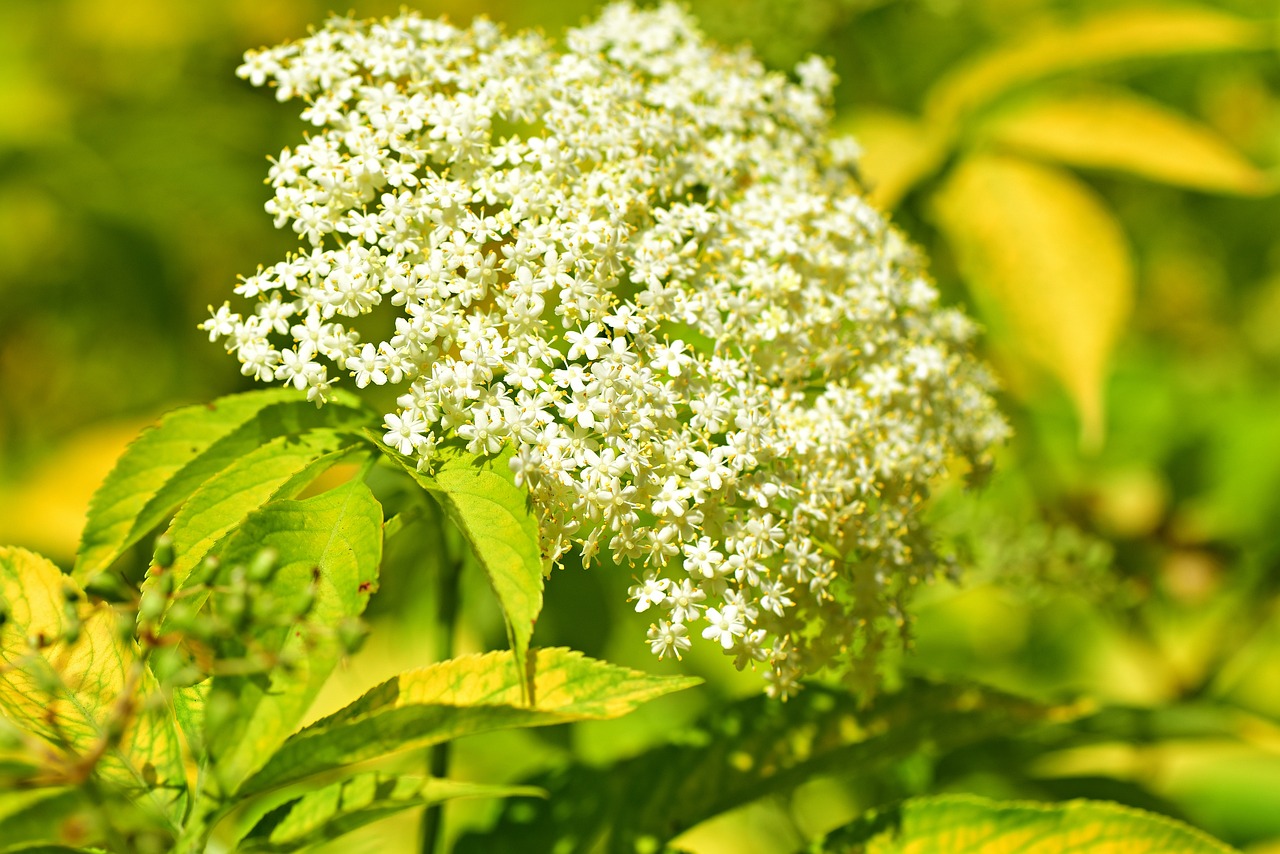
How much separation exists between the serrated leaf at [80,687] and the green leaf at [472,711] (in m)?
0.24

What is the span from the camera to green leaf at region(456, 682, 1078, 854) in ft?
6.21

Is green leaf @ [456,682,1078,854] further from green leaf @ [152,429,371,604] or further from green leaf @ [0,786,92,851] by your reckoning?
green leaf @ [152,429,371,604]

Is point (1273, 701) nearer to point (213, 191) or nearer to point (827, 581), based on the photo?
point (827, 581)

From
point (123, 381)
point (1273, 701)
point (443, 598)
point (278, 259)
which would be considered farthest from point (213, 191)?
point (1273, 701)

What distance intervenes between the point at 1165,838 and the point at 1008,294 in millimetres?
1385

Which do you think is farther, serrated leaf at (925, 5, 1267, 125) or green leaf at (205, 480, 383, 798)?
serrated leaf at (925, 5, 1267, 125)

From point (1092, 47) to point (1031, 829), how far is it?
2.13m

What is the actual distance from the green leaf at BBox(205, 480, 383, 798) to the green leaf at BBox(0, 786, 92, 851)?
0.38 metres

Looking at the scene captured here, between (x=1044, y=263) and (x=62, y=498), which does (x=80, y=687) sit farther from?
(x=62, y=498)

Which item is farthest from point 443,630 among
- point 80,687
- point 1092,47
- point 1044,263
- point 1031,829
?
point 1092,47

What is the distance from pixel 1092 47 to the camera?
2.81 metres

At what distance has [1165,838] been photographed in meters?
1.64

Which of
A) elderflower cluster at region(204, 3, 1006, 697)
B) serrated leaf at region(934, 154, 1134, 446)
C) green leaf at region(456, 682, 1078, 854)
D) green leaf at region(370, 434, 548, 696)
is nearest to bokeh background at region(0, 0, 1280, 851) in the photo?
serrated leaf at region(934, 154, 1134, 446)

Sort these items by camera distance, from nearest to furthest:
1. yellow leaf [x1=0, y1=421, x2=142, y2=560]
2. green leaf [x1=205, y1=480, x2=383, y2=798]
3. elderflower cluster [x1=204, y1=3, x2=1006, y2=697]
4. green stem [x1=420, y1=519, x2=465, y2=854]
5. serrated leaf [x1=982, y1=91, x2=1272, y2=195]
Answer: green leaf [x1=205, y1=480, x2=383, y2=798] < elderflower cluster [x1=204, y1=3, x2=1006, y2=697] < green stem [x1=420, y1=519, x2=465, y2=854] < serrated leaf [x1=982, y1=91, x2=1272, y2=195] < yellow leaf [x1=0, y1=421, x2=142, y2=560]
